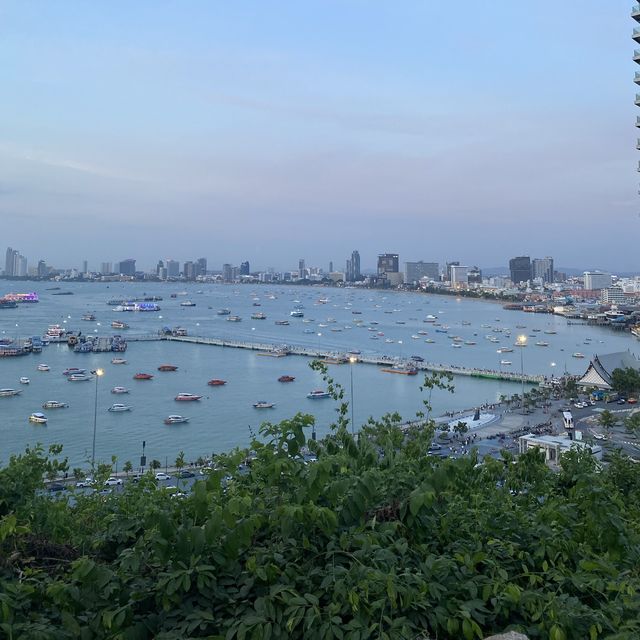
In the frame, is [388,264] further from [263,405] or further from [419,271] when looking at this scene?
[263,405]

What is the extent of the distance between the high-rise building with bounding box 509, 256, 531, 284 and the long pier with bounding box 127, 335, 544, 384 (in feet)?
169

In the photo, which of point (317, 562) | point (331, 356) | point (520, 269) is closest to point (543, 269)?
point (520, 269)

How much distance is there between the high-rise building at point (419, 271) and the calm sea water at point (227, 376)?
44.8 metres

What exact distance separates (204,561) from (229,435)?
25.2ft

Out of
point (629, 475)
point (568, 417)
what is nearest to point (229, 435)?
point (568, 417)

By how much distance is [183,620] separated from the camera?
94 centimetres

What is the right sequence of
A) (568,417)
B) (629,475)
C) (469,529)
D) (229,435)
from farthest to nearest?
1. (229,435)
2. (568,417)
3. (629,475)
4. (469,529)

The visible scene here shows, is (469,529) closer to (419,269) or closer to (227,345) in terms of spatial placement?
(227,345)

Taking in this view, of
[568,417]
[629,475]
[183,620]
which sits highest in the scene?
[183,620]

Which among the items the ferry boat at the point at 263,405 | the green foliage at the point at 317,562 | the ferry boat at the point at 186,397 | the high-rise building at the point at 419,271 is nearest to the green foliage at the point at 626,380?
the ferry boat at the point at 263,405

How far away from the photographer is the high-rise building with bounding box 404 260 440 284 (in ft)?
238

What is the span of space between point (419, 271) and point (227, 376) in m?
62.1

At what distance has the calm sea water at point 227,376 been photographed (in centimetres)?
841

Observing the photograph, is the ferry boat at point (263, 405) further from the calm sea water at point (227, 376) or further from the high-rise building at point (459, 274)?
the high-rise building at point (459, 274)
